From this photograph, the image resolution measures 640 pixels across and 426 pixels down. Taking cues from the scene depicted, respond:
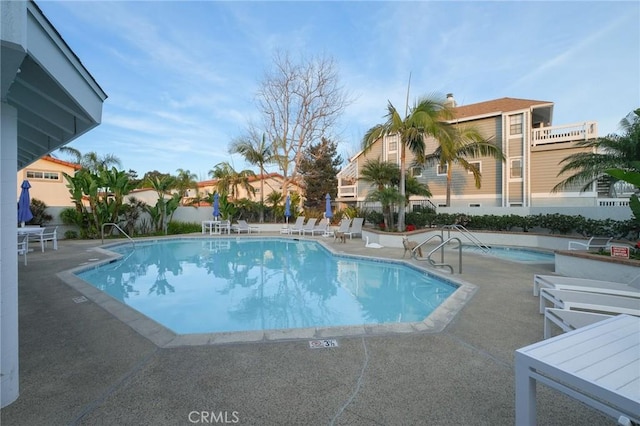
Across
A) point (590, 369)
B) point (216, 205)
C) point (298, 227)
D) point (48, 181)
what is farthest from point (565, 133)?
point (48, 181)

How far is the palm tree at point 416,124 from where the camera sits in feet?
42.8

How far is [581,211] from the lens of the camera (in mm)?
13484

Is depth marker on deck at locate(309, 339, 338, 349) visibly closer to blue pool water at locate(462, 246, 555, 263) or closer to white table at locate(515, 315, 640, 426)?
white table at locate(515, 315, 640, 426)

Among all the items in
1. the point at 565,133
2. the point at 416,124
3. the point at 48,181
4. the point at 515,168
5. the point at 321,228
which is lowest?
the point at 321,228

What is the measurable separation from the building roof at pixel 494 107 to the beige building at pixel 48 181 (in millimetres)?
29918

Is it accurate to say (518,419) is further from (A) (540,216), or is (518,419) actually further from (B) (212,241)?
(B) (212,241)

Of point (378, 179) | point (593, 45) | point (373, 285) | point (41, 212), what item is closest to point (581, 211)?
point (593, 45)

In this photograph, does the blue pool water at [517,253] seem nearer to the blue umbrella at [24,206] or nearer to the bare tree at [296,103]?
the bare tree at [296,103]

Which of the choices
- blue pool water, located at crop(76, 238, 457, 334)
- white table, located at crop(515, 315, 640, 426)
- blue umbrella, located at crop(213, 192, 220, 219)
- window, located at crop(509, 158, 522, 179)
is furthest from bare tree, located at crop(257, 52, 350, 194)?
white table, located at crop(515, 315, 640, 426)

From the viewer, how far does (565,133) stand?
18781 millimetres

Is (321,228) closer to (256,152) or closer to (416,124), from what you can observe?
(416,124)

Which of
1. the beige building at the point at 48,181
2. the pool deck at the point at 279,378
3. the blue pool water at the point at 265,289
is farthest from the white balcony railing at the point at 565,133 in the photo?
the beige building at the point at 48,181

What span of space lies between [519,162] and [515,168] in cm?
44

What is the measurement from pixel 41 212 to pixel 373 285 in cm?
1833
